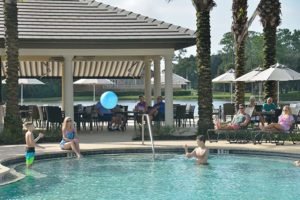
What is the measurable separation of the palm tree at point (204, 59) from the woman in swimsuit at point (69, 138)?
578 cm

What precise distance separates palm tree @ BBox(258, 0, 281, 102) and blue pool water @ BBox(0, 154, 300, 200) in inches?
287

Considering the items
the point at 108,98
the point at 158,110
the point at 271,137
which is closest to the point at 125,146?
the point at 108,98

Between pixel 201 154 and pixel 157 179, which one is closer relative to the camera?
pixel 157 179

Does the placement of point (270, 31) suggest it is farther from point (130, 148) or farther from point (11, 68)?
point (11, 68)

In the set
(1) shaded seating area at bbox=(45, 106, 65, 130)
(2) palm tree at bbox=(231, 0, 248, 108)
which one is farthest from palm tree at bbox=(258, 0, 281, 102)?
(1) shaded seating area at bbox=(45, 106, 65, 130)

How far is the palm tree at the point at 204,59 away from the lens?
19.6 metres

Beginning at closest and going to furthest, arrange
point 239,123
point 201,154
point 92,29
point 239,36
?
point 201,154, point 239,123, point 92,29, point 239,36

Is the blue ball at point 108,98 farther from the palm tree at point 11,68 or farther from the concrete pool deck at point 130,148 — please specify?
the palm tree at point 11,68

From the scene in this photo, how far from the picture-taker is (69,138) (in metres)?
15.1

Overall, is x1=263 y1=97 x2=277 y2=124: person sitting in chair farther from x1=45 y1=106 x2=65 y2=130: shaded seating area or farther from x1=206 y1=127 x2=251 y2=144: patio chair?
x1=45 y1=106 x2=65 y2=130: shaded seating area

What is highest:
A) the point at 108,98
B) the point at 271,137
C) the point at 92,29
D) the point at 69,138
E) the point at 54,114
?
the point at 92,29

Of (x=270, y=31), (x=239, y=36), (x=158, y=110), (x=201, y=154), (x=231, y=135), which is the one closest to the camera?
(x=201, y=154)

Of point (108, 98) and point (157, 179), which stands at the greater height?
point (108, 98)

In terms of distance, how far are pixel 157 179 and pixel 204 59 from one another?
851 centimetres
